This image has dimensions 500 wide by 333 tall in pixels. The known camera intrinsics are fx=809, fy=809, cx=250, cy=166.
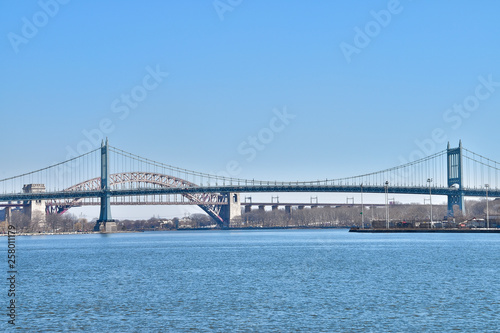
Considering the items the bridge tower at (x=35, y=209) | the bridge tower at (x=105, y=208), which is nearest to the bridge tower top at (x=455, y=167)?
the bridge tower at (x=105, y=208)

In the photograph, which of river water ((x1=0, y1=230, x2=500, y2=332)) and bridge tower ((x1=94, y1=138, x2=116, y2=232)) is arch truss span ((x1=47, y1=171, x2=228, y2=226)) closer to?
bridge tower ((x1=94, y1=138, x2=116, y2=232))

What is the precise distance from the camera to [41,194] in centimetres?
11069

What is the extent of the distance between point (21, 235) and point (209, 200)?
148ft

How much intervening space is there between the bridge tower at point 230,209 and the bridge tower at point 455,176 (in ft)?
171

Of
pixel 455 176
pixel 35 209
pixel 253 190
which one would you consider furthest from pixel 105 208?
pixel 455 176

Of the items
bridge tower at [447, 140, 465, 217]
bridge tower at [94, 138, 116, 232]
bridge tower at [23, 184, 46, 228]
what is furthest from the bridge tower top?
bridge tower at [23, 184, 46, 228]

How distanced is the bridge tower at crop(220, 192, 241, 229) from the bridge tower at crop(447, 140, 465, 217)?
171ft

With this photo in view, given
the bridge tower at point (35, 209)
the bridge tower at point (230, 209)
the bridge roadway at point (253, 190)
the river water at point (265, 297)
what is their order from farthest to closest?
the bridge tower at point (230, 209) → the bridge tower at point (35, 209) → the bridge roadway at point (253, 190) → the river water at point (265, 297)

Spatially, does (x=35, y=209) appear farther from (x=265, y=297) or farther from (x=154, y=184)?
(x=265, y=297)

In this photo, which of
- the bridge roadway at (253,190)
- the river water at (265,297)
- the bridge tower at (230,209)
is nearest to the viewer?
the river water at (265,297)

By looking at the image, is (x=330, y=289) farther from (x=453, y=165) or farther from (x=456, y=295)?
(x=453, y=165)

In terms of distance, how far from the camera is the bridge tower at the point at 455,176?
373 ft

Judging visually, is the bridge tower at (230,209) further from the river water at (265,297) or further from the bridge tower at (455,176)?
the river water at (265,297)

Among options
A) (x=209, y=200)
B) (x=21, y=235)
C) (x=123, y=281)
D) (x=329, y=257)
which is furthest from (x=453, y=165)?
(x=123, y=281)
